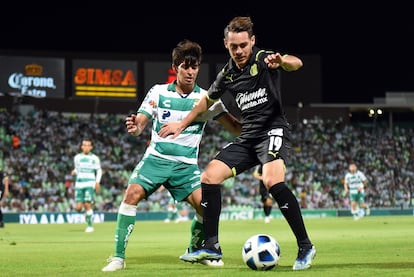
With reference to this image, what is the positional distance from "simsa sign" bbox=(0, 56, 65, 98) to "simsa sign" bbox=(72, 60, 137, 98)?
96 cm

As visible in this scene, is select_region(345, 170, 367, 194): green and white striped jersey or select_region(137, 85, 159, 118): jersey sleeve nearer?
select_region(137, 85, 159, 118): jersey sleeve

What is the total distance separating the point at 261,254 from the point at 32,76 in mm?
39914

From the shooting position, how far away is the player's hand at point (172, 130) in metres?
9.66

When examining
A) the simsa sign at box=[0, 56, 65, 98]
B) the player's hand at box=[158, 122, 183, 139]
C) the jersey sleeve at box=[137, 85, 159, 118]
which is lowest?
the player's hand at box=[158, 122, 183, 139]

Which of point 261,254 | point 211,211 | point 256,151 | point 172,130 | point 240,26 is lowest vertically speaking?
point 261,254

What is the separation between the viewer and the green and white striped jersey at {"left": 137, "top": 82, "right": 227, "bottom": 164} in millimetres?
9938

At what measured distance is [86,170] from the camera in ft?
78.9

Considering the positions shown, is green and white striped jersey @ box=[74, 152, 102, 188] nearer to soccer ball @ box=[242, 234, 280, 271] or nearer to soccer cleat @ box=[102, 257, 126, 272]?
soccer cleat @ box=[102, 257, 126, 272]

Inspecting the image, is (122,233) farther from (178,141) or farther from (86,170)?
(86,170)

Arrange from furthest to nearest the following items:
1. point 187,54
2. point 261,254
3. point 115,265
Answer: point 187,54 → point 115,265 → point 261,254

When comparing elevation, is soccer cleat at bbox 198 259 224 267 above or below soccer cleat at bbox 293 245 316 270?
below

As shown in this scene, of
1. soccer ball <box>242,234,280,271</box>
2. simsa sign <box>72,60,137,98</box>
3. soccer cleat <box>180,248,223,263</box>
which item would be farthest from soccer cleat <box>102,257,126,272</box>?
simsa sign <box>72,60,137,98</box>

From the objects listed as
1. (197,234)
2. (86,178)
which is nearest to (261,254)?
(197,234)

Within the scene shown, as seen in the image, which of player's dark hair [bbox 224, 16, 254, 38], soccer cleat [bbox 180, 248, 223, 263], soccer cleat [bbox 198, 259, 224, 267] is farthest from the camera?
soccer cleat [bbox 198, 259, 224, 267]
